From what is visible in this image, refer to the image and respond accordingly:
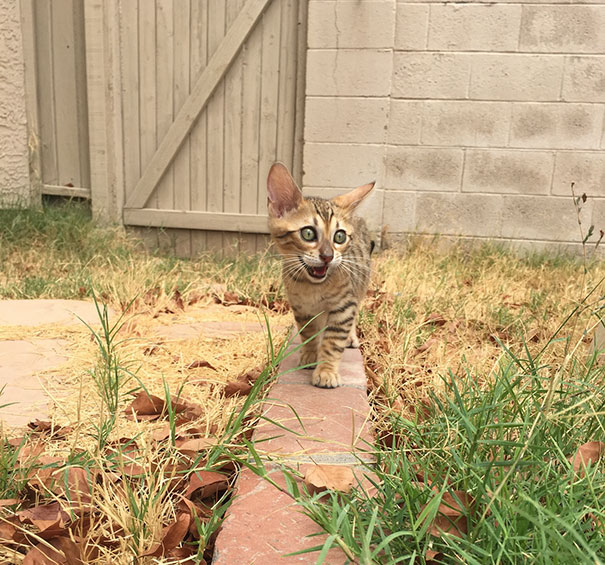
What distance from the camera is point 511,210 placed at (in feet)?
17.7

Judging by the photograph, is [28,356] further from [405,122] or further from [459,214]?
[459,214]

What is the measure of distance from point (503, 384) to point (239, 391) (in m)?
1.06

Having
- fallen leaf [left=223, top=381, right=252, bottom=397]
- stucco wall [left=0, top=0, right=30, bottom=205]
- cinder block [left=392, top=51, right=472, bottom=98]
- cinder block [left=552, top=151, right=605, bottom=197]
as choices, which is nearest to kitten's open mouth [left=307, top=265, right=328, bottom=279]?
fallen leaf [left=223, top=381, right=252, bottom=397]

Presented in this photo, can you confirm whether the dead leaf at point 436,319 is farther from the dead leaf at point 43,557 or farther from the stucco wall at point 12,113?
the stucco wall at point 12,113

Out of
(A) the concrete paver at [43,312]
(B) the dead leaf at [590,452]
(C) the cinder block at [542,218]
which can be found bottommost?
(A) the concrete paver at [43,312]

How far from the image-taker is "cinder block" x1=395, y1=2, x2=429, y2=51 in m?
4.98

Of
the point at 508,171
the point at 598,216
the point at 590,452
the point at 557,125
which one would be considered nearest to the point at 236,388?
the point at 590,452


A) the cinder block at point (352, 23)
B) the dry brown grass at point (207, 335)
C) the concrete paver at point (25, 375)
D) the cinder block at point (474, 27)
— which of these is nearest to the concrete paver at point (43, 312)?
the dry brown grass at point (207, 335)

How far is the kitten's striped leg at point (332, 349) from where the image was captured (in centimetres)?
225

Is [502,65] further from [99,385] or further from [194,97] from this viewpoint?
[99,385]

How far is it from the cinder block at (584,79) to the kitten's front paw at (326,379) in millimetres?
4288

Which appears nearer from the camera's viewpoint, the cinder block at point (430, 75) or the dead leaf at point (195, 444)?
the dead leaf at point (195, 444)

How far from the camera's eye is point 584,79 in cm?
505

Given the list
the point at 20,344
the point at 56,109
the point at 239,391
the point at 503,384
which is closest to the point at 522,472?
the point at 503,384
